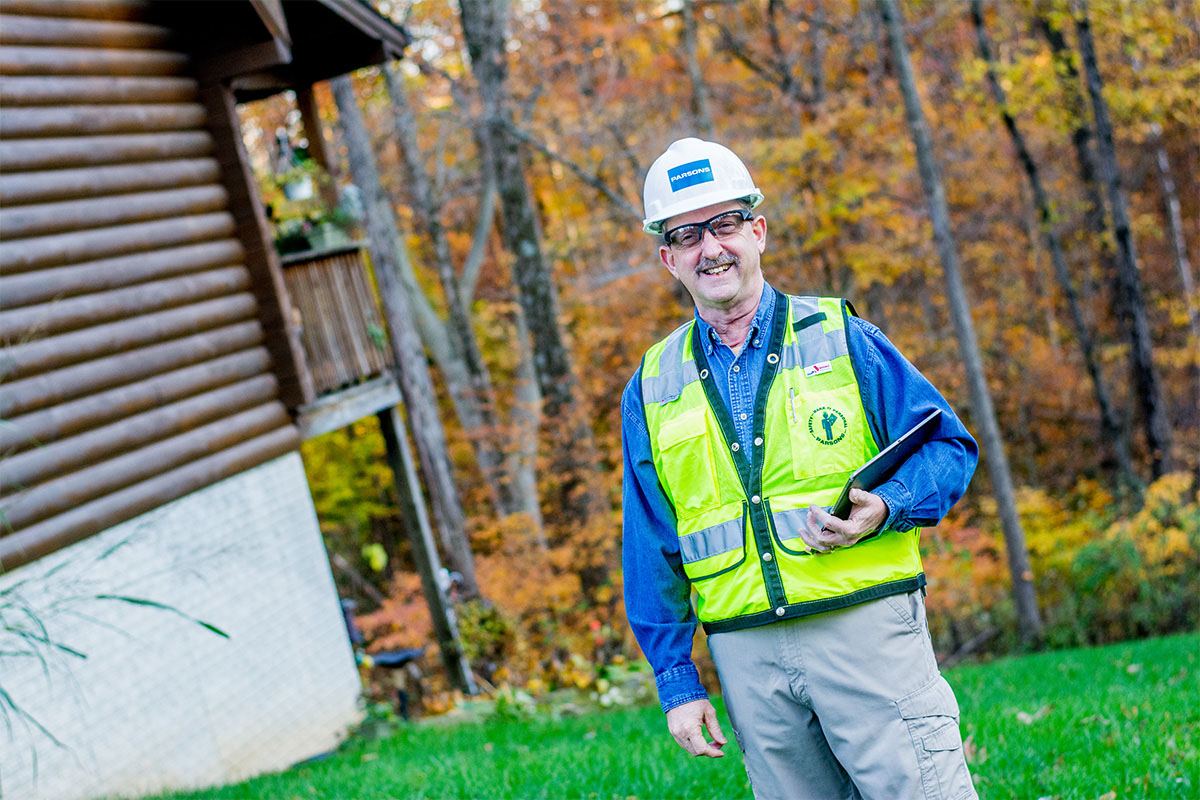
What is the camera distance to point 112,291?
26.4ft

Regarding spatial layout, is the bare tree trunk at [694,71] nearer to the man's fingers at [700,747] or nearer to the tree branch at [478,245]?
the tree branch at [478,245]

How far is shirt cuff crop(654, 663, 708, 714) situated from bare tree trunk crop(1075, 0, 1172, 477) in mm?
14594

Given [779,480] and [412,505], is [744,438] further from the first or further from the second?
[412,505]

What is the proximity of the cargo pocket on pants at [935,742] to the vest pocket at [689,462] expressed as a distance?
2.32 ft

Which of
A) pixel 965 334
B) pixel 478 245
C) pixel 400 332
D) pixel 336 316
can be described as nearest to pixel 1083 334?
pixel 965 334

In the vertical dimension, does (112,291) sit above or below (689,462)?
above

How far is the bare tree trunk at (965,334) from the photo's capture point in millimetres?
13656

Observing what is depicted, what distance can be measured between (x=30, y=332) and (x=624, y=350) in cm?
1437

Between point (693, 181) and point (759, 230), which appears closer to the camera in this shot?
point (693, 181)

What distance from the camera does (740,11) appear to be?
2122 centimetres

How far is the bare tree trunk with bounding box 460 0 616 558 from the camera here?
15.7m

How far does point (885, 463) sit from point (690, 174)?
932mm

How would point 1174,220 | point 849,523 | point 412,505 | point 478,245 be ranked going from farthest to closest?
point 1174,220, point 478,245, point 412,505, point 849,523

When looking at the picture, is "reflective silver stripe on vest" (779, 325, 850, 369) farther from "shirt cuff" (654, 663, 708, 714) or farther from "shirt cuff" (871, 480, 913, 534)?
"shirt cuff" (654, 663, 708, 714)
